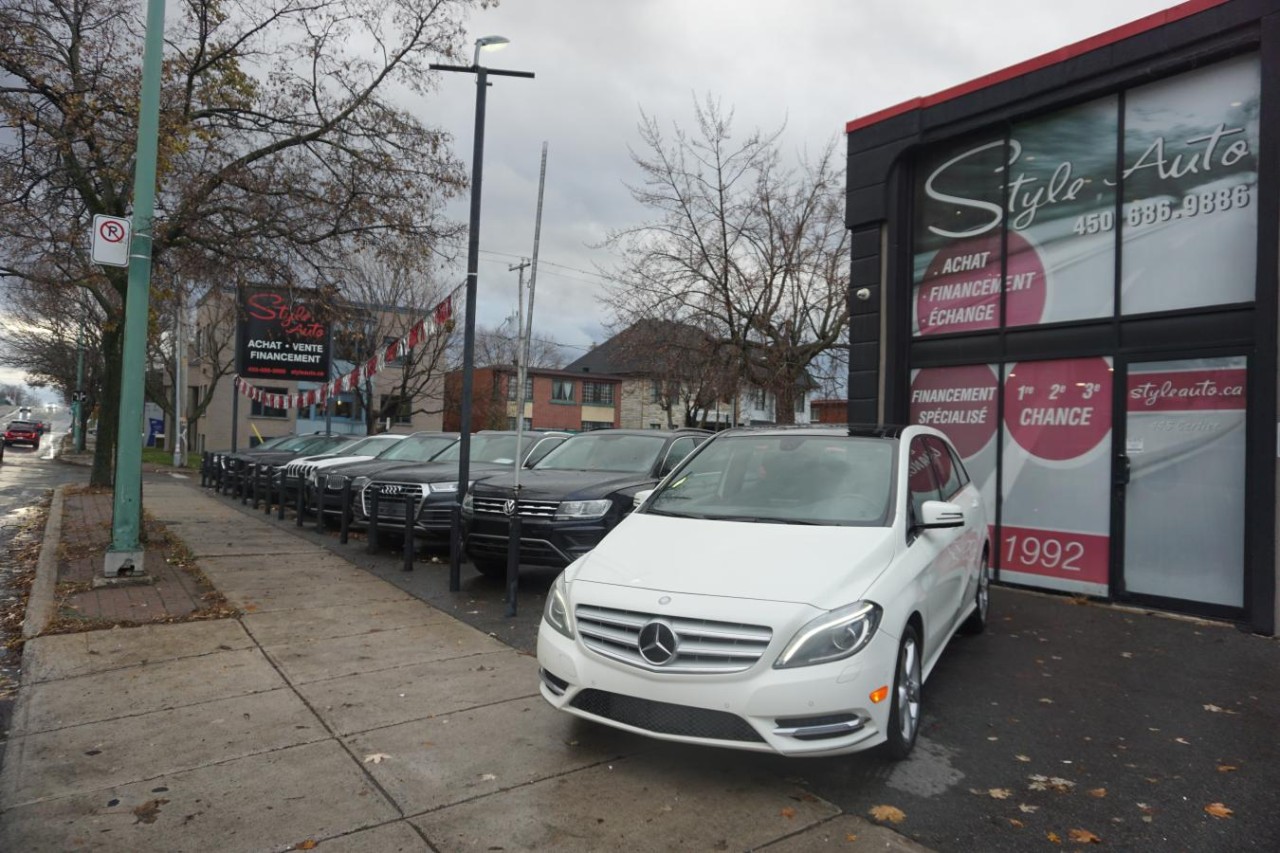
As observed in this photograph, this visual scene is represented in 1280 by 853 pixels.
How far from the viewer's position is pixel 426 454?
13180mm

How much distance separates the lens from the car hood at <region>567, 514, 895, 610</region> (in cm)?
358

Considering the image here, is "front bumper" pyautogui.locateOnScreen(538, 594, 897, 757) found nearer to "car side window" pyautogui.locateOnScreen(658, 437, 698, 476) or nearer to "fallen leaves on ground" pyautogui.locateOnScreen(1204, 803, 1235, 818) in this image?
"fallen leaves on ground" pyautogui.locateOnScreen(1204, 803, 1235, 818)

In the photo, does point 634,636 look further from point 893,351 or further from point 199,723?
point 893,351

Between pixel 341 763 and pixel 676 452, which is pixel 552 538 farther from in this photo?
pixel 341 763

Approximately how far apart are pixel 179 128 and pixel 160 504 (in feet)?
32.2

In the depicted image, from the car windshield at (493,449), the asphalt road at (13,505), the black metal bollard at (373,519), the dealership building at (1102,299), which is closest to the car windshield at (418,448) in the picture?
the car windshield at (493,449)

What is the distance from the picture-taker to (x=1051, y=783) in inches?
148

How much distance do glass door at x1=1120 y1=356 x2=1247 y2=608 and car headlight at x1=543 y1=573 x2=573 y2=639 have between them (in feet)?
19.1

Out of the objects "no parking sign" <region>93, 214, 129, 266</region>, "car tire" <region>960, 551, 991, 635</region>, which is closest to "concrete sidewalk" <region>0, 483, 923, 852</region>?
"car tire" <region>960, 551, 991, 635</region>

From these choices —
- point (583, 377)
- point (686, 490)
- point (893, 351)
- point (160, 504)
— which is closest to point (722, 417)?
point (583, 377)

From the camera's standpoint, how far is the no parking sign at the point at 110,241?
758 cm

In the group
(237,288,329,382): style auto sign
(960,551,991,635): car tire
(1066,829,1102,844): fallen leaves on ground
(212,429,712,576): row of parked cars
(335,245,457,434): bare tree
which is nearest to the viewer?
(1066,829,1102,844): fallen leaves on ground

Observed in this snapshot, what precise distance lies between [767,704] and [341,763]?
6.88 feet

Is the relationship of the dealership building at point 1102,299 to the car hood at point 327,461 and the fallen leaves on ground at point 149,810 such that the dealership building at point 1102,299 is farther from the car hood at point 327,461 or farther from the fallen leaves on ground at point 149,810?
the car hood at point 327,461
